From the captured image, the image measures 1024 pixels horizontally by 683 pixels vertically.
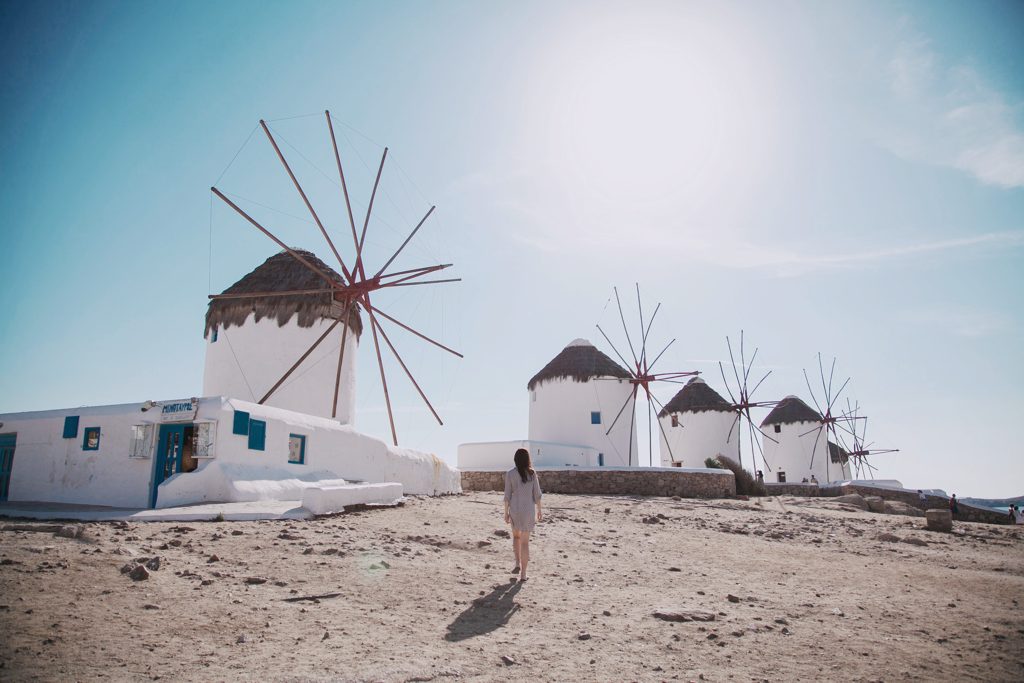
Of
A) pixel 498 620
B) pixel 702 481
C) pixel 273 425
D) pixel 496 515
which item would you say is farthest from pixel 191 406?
pixel 702 481

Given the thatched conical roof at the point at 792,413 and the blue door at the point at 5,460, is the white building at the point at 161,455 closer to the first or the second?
the blue door at the point at 5,460

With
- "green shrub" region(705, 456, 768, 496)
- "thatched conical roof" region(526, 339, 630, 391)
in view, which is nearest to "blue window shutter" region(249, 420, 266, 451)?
"thatched conical roof" region(526, 339, 630, 391)

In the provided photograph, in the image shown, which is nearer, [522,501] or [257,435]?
[522,501]

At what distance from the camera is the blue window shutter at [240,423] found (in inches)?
371

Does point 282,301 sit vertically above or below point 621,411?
above

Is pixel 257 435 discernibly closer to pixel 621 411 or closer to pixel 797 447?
Result: pixel 621 411

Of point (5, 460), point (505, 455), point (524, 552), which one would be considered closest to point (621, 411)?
point (505, 455)

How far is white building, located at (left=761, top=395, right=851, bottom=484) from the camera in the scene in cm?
3472

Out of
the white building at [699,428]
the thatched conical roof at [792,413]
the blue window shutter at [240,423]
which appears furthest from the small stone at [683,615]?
the thatched conical roof at [792,413]

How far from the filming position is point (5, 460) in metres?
10.7

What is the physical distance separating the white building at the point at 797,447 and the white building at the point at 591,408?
13.2 metres

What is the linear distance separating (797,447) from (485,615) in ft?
116

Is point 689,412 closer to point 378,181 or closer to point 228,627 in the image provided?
point 378,181

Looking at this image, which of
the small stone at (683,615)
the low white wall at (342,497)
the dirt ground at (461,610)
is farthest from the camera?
the low white wall at (342,497)
